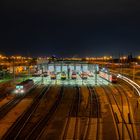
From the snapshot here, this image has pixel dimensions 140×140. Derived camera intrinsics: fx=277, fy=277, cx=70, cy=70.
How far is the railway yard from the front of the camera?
30.0m

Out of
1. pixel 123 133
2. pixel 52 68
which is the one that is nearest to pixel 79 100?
pixel 123 133

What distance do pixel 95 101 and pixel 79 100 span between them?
9.50 ft

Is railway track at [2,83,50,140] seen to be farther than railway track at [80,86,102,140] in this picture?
Yes

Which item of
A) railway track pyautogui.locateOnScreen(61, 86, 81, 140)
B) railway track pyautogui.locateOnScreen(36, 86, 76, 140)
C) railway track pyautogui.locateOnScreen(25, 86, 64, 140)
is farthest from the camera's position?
railway track pyautogui.locateOnScreen(36, 86, 76, 140)

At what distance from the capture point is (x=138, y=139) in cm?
2812

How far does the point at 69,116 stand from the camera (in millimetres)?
37594

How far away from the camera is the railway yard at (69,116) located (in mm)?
29969

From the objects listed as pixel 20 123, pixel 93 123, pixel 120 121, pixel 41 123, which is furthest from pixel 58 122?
pixel 120 121

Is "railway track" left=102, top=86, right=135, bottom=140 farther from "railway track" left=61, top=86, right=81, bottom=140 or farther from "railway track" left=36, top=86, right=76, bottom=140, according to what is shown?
"railway track" left=36, top=86, right=76, bottom=140

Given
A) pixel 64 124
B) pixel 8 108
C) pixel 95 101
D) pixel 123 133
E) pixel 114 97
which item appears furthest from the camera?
pixel 114 97

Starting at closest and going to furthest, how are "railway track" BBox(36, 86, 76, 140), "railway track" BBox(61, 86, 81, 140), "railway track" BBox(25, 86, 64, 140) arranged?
"railway track" BBox(61, 86, 81, 140), "railway track" BBox(25, 86, 64, 140), "railway track" BBox(36, 86, 76, 140)

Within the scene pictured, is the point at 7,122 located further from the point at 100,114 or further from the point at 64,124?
the point at 100,114

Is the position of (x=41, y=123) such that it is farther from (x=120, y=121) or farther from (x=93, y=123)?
(x=120, y=121)

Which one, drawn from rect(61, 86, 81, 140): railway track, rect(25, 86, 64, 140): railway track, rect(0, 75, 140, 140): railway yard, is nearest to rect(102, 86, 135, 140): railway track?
rect(0, 75, 140, 140): railway yard
